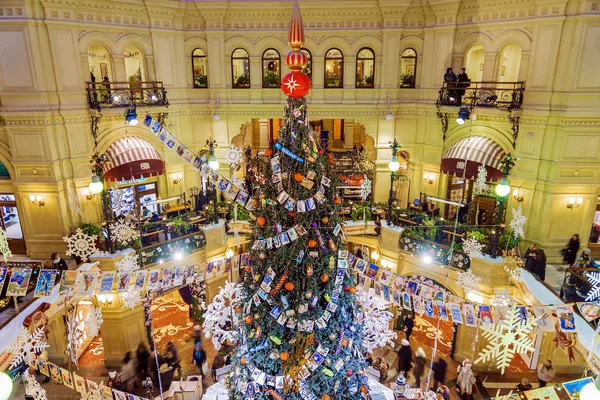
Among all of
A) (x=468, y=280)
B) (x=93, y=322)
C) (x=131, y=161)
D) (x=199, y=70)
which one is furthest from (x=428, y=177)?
(x=93, y=322)

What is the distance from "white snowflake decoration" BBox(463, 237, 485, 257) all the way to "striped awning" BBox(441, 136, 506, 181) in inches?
122

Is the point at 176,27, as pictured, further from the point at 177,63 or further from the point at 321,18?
the point at 321,18

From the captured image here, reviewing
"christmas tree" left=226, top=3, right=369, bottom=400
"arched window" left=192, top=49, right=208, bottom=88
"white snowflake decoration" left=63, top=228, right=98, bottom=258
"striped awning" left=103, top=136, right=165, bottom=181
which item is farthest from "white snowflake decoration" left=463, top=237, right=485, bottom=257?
"arched window" left=192, top=49, right=208, bottom=88

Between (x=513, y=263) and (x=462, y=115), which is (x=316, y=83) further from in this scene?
(x=513, y=263)

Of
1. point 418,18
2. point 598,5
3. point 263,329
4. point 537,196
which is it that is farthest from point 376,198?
point 263,329

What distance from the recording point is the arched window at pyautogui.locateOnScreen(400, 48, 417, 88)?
16.2 m

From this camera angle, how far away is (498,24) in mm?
13617

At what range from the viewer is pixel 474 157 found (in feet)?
47.2

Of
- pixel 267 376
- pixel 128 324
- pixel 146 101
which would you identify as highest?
pixel 146 101

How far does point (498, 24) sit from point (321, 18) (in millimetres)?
6309

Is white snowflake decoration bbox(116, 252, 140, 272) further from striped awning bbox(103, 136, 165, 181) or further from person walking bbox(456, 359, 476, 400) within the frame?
person walking bbox(456, 359, 476, 400)

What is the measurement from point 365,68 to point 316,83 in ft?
7.00

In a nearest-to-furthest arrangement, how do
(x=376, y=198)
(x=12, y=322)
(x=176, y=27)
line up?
(x=12, y=322)
(x=176, y=27)
(x=376, y=198)

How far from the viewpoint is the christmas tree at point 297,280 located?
224 inches
